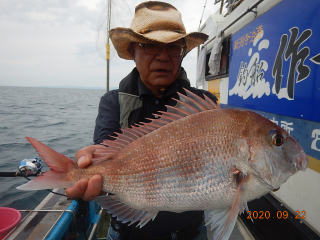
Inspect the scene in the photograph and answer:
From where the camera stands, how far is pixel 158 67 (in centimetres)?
200

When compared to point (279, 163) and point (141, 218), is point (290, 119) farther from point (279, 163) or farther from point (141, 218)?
point (141, 218)

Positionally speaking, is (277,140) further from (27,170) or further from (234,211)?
(27,170)

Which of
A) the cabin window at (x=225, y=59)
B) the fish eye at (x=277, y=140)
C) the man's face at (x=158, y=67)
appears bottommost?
the fish eye at (x=277, y=140)

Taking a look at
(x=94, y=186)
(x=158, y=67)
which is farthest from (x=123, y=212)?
(x=158, y=67)

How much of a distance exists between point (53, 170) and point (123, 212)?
65 centimetres

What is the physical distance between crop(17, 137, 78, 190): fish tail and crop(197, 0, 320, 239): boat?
4.60ft

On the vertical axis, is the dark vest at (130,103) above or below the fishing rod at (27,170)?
above

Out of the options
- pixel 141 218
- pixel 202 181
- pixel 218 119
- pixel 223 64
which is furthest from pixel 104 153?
pixel 223 64

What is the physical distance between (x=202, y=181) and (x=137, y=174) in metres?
0.49

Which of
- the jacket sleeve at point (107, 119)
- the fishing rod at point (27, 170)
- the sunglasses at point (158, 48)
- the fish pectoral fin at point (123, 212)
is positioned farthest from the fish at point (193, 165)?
the fishing rod at point (27, 170)

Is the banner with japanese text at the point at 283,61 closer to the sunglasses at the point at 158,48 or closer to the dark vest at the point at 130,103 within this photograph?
the dark vest at the point at 130,103

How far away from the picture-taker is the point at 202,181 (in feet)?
4.16

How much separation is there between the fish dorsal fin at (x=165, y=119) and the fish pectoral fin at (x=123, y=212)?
1.14 ft

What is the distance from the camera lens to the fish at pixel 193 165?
1.22 meters
